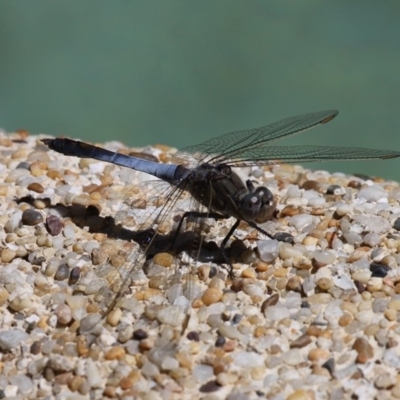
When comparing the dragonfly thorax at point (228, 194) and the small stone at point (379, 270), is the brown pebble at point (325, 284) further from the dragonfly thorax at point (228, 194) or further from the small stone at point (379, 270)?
the dragonfly thorax at point (228, 194)

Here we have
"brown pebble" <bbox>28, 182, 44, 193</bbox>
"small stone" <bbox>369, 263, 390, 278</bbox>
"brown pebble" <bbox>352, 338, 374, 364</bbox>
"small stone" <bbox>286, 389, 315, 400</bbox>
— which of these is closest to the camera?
"small stone" <bbox>286, 389, 315, 400</bbox>

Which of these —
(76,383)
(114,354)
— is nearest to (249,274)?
(114,354)

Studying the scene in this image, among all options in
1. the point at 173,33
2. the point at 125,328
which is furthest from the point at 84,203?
the point at 173,33

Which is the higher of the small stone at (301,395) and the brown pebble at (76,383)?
the small stone at (301,395)

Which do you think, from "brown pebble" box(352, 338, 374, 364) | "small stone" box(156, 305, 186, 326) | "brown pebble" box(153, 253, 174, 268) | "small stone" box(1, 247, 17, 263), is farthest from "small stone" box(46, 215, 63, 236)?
"brown pebble" box(352, 338, 374, 364)

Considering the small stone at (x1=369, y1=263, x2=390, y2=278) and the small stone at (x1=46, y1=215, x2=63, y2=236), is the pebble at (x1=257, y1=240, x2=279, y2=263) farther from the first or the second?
the small stone at (x1=46, y1=215, x2=63, y2=236)

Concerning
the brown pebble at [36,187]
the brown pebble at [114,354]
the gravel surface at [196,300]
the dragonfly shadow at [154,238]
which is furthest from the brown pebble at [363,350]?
the brown pebble at [36,187]

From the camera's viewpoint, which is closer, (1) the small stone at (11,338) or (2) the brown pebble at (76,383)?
(2) the brown pebble at (76,383)

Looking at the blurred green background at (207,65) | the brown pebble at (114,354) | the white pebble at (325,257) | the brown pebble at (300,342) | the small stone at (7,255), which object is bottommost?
the brown pebble at (114,354)
